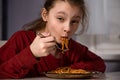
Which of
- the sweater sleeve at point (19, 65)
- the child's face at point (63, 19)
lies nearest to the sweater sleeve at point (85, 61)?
the child's face at point (63, 19)

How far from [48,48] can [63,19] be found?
0.21 m

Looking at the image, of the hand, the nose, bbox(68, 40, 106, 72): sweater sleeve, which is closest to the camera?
the hand

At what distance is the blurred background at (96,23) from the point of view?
1.78m

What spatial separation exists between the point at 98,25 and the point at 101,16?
0.06 meters

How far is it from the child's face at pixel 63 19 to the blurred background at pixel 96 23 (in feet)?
1.96

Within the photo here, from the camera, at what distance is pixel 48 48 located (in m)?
0.90

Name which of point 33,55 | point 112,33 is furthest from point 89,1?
point 33,55

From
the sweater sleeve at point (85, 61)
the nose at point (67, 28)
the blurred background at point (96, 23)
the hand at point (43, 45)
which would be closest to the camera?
the hand at point (43, 45)

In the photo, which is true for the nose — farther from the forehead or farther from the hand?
the hand

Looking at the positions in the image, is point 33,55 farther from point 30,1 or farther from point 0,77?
point 30,1

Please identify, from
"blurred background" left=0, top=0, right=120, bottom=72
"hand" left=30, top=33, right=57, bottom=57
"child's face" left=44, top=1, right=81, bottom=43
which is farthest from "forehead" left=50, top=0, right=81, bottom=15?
"blurred background" left=0, top=0, right=120, bottom=72

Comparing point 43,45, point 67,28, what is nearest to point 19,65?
point 43,45

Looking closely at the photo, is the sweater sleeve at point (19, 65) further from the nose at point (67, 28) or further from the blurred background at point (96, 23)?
the blurred background at point (96, 23)

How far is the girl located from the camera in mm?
921
